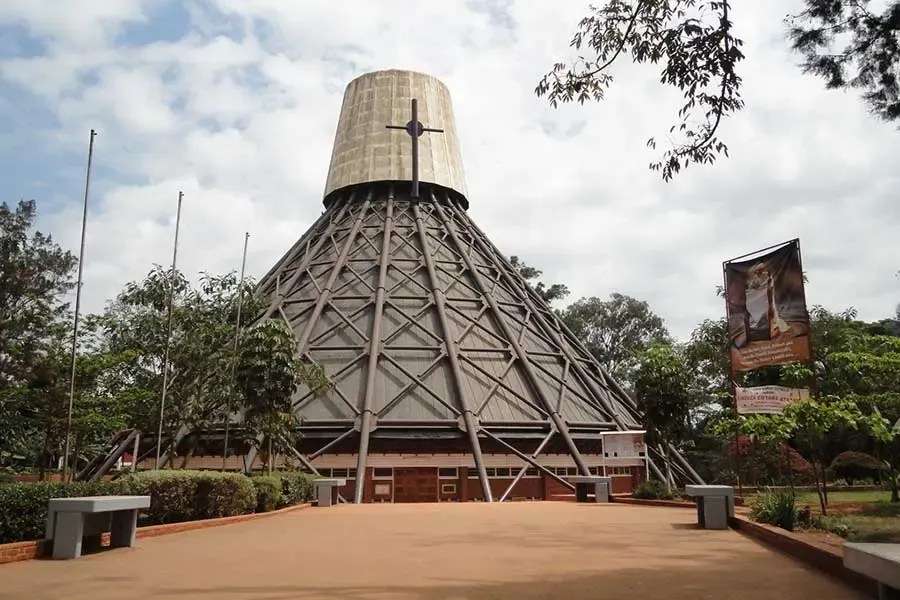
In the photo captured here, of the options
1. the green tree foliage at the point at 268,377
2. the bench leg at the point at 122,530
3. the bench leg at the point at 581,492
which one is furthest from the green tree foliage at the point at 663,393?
the bench leg at the point at 122,530

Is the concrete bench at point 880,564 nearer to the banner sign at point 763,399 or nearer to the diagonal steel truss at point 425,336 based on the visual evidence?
the banner sign at point 763,399

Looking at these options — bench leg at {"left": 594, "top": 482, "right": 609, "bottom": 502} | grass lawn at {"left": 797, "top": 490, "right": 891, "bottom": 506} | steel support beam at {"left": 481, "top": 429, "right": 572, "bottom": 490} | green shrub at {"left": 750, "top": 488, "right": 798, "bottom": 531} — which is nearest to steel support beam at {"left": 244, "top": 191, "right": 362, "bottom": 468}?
steel support beam at {"left": 481, "top": 429, "right": 572, "bottom": 490}

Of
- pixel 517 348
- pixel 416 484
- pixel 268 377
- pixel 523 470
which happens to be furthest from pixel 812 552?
pixel 517 348

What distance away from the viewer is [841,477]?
4406 centimetres

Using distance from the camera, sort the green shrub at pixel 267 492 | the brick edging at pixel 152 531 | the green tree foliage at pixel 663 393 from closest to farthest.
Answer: the brick edging at pixel 152 531 → the green shrub at pixel 267 492 → the green tree foliage at pixel 663 393

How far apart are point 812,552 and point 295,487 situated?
49.6 feet

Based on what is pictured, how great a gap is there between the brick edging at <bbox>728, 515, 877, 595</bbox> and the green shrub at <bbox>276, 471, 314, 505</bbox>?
12.2 metres

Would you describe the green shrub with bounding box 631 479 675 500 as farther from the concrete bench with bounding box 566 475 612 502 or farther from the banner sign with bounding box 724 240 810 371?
the banner sign with bounding box 724 240 810 371

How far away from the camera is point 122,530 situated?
36.2 feet

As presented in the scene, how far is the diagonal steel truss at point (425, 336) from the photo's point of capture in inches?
1069

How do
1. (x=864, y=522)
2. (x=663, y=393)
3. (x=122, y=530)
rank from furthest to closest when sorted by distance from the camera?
1. (x=663, y=393)
2. (x=864, y=522)
3. (x=122, y=530)

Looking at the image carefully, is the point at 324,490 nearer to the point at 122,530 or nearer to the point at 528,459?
the point at 528,459

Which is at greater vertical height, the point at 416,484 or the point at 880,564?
the point at 880,564

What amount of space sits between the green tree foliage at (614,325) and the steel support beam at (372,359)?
2306 centimetres
